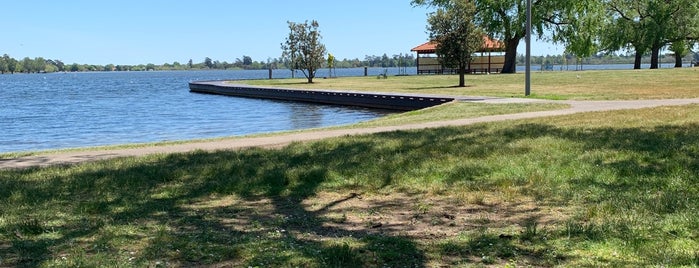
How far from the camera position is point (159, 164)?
31.2 feet

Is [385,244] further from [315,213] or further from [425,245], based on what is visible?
[315,213]

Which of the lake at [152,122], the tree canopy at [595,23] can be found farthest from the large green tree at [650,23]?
the lake at [152,122]

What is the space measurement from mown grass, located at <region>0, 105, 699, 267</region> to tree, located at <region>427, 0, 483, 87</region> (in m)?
24.3

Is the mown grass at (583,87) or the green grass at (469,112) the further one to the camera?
the mown grass at (583,87)

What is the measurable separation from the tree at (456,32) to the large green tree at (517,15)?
18.9m

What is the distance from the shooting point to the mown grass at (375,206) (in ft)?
15.5

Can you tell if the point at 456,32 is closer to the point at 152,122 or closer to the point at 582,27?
the point at 152,122

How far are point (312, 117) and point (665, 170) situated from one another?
2117 centimetres

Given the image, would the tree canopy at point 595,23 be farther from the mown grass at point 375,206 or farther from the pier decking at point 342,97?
the mown grass at point 375,206

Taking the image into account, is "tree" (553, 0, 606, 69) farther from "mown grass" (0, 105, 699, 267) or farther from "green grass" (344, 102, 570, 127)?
"mown grass" (0, 105, 699, 267)

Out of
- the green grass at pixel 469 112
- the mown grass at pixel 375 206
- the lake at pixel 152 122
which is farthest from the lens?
the lake at pixel 152 122

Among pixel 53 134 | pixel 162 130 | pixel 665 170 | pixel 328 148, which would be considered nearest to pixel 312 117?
pixel 162 130

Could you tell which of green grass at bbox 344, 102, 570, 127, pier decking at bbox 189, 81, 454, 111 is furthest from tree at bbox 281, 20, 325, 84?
green grass at bbox 344, 102, 570, 127

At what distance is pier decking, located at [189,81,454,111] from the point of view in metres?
28.3
